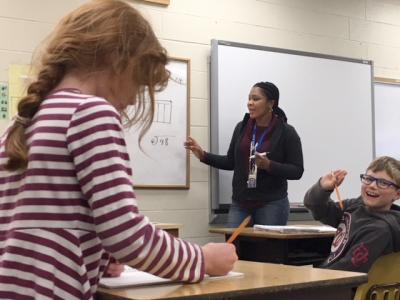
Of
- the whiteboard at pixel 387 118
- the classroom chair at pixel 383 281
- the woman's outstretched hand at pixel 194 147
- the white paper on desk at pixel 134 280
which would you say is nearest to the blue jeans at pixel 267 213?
the woman's outstretched hand at pixel 194 147

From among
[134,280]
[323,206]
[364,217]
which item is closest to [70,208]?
[134,280]

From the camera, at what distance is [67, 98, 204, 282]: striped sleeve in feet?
2.98

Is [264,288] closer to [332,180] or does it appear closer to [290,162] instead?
[332,180]

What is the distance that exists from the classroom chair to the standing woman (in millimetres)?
1543

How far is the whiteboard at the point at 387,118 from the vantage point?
502 centimetres

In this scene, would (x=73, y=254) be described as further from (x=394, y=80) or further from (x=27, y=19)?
(x=394, y=80)

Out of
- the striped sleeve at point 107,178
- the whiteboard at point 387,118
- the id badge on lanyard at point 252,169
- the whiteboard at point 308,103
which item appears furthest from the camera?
the whiteboard at point 387,118

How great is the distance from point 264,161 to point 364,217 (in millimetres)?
1190

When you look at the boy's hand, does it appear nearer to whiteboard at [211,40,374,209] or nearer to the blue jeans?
the blue jeans

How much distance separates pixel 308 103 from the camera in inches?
179

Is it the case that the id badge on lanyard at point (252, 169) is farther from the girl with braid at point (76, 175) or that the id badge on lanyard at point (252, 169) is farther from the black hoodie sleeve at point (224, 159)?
the girl with braid at point (76, 175)

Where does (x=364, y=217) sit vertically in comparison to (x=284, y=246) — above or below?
above

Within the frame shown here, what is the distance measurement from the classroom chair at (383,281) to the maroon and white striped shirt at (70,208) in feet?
3.49

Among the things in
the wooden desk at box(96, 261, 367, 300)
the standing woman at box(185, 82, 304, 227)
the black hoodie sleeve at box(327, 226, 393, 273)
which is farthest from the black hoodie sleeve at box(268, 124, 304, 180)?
the wooden desk at box(96, 261, 367, 300)
